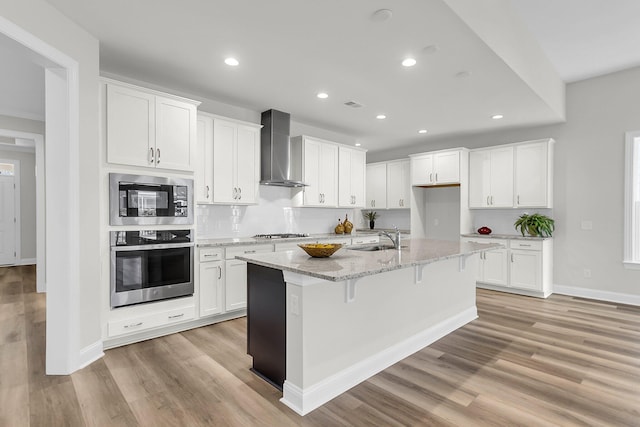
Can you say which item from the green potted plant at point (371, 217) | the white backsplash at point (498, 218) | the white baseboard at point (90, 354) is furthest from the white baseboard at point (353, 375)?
the green potted plant at point (371, 217)

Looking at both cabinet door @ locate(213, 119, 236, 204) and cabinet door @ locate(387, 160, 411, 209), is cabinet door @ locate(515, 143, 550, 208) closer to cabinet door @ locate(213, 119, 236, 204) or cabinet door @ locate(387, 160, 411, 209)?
cabinet door @ locate(387, 160, 411, 209)

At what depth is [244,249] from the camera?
4016mm

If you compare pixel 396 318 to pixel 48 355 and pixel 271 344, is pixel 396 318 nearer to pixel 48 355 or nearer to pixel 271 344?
pixel 271 344

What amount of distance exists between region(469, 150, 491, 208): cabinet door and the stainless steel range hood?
3.16 metres

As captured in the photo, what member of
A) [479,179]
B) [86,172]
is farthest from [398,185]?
[86,172]

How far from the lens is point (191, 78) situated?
365 centimetres

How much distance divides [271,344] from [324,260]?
2.39 feet

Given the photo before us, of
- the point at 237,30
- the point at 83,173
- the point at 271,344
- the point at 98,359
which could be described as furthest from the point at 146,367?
A: the point at 237,30

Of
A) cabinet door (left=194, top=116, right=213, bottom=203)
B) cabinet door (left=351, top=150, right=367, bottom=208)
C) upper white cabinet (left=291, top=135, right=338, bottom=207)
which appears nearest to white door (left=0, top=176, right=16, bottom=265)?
cabinet door (left=194, top=116, right=213, bottom=203)

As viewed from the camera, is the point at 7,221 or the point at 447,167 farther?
the point at 7,221

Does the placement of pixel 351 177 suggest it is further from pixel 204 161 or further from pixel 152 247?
pixel 152 247

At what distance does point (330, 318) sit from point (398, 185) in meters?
5.07

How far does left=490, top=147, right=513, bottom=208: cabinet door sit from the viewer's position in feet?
18.1

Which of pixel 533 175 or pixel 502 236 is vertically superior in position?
pixel 533 175
